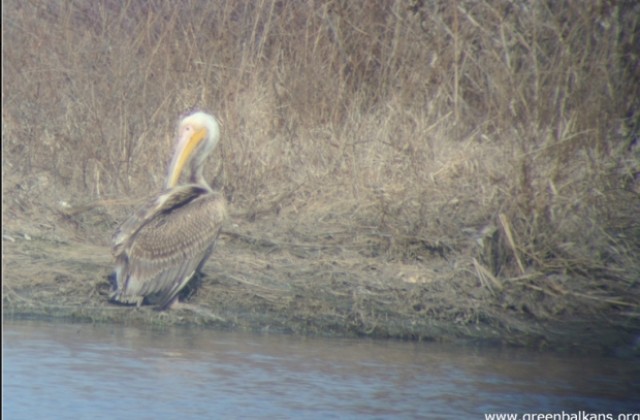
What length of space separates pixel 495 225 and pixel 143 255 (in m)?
2.25

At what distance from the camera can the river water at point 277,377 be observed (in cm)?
532

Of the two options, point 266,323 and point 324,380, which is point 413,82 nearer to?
point 266,323

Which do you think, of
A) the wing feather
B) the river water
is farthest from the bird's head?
the river water

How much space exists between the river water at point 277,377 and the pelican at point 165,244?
31cm

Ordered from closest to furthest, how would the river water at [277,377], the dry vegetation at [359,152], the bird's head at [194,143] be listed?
the river water at [277,377], the dry vegetation at [359,152], the bird's head at [194,143]

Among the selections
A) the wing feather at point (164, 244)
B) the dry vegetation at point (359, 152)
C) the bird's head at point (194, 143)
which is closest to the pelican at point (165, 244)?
the wing feather at point (164, 244)

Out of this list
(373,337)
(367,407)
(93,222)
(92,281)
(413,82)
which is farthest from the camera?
(413,82)

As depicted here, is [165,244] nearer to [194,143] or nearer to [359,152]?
[194,143]

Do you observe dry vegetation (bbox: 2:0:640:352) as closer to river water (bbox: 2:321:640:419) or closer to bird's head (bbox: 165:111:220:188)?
river water (bbox: 2:321:640:419)

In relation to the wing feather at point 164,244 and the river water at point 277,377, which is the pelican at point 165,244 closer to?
the wing feather at point 164,244

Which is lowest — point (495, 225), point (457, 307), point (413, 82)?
point (457, 307)

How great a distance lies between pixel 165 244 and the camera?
709 centimetres

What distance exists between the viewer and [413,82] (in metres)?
9.82

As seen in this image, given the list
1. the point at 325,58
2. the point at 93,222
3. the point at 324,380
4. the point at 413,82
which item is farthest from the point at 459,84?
the point at 324,380
